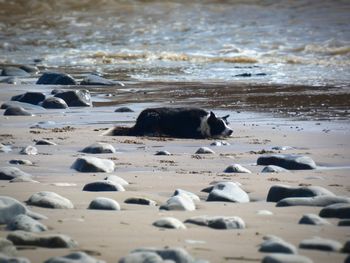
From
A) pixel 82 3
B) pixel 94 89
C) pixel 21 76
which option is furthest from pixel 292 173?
pixel 82 3

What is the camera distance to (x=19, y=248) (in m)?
3.15

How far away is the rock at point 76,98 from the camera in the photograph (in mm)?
10258

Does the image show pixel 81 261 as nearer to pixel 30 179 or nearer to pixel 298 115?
pixel 30 179

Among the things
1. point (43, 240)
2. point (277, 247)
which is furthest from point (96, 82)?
point (277, 247)

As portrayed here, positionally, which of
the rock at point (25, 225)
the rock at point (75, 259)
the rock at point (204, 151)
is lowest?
the rock at point (204, 151)

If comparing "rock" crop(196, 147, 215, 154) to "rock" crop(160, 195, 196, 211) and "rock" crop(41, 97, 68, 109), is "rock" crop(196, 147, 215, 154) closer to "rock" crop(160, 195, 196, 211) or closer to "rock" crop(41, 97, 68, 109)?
"rock" crop(160, 195, 196, 211)

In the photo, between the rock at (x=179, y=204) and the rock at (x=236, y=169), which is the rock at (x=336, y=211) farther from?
the rock at (x=236, y=169)

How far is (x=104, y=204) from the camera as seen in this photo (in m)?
4.03

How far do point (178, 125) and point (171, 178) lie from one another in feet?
7.47

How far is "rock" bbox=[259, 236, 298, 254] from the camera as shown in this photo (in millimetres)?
3111

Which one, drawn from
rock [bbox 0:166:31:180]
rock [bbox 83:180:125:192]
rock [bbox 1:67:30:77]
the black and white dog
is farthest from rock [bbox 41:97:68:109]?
rock [bbox 1:67:30:77]

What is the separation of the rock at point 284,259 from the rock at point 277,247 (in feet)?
0.44

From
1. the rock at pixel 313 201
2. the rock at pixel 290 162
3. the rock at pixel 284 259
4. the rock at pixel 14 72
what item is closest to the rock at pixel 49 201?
the rock at pixel 313 201

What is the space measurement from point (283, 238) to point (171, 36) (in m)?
23.3
